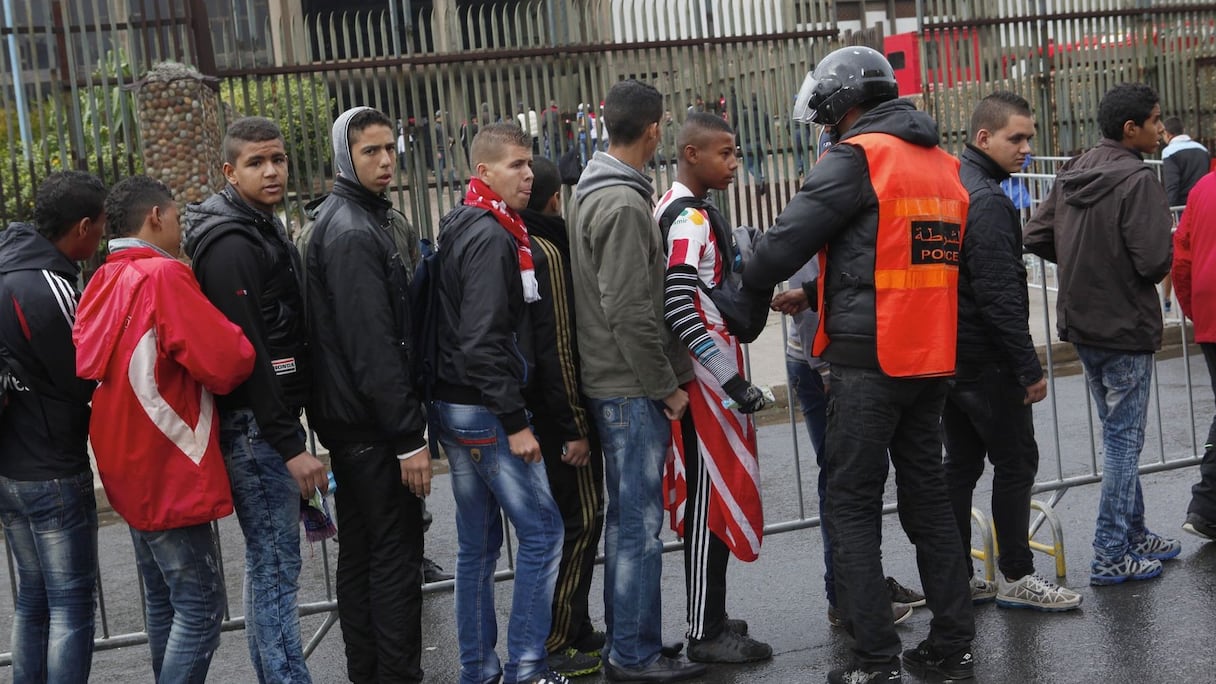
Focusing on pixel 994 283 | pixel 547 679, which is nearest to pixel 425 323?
pixel 547 679

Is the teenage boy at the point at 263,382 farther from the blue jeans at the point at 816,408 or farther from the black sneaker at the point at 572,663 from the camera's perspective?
the blue jeans at the point at 816,408

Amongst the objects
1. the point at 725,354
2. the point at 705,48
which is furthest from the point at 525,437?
the point at 705,48

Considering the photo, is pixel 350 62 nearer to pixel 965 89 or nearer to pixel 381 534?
pixel 965 89

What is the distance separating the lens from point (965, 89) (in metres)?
14.9

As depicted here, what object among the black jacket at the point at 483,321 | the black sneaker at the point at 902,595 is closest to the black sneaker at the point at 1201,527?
the black sneaker at the point at 902,595

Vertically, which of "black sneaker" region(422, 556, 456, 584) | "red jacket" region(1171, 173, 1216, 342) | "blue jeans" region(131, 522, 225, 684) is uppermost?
"red jacket" region(1171, 173, 1216, 342)

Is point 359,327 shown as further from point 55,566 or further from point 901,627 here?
point 901,627

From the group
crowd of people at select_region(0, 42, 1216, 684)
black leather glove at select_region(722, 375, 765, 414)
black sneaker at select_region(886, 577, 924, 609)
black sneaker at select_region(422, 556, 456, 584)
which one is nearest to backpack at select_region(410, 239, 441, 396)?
crowd of people at select_region(0, 42, 1216, 684)

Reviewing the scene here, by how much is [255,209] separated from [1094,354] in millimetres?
3383

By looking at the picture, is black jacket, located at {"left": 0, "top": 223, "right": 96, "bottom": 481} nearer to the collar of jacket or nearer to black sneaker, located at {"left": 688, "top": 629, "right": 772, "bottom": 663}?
black sneaker, located at {"left": 688, "top": 629, "right": 772, "bottom": 663}

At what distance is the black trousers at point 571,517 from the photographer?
502 cm

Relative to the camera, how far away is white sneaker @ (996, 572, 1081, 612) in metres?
5.50

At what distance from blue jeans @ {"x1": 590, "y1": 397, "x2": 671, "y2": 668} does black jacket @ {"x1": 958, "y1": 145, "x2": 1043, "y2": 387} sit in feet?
4.10

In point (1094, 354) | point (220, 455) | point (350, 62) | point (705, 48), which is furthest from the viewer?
point (705, 48)
